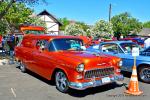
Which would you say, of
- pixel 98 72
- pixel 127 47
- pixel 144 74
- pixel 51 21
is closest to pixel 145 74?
pixel 144 74

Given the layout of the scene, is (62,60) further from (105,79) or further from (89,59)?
(105,79)

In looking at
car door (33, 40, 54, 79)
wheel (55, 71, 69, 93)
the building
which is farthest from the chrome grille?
the building

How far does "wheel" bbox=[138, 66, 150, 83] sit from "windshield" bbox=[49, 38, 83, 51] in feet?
7.70

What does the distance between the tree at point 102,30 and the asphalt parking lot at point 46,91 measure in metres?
35.2

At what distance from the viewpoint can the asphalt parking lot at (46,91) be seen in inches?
306

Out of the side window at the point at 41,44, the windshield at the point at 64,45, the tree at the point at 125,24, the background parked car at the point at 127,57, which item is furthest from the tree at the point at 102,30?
the windshield at the point at 64,45

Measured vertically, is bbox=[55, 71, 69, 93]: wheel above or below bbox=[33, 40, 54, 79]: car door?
below

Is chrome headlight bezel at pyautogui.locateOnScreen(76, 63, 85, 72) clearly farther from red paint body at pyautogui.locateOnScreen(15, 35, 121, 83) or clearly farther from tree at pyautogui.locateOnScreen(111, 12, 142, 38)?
tree at pyautogui.locateOnScreen(111, 12, 142, 38)

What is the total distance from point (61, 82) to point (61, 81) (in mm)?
40

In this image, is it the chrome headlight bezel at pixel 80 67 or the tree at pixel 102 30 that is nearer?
the chrome headlight bezel at pixel 80 67

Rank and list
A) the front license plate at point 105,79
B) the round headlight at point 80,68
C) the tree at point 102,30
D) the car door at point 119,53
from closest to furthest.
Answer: the round headlight at point 80,68, the front license plate at point 105,79, the car door at point 119,53, the tree at point 102,30

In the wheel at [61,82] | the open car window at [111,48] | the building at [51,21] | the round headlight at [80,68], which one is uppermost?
the building at [51,21]

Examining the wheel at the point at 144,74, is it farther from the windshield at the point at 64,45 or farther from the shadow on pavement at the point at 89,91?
the windshield at the point at 64,45

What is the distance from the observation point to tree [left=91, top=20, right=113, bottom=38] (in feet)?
148
